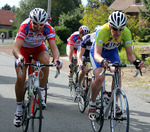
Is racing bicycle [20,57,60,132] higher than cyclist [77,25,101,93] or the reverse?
the reverse

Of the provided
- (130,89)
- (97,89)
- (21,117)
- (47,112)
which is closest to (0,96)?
(47,112)

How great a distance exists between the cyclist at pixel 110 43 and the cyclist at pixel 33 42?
2.28ft

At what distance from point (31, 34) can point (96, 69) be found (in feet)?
4.07

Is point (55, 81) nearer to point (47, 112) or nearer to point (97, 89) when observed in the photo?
point (47, 112)

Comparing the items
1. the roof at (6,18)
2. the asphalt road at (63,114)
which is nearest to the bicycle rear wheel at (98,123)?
the asphalt road at (63,114)

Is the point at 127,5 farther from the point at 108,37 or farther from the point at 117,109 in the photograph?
the point at 117,109

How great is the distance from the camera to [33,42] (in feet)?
16.5

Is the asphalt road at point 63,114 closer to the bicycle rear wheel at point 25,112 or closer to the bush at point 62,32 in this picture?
the bicycle rear wheel at point 25,112

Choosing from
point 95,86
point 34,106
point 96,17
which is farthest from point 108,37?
point 96,17

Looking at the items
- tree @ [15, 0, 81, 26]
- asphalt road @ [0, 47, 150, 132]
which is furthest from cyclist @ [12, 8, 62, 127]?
tree @ [15, 0, 81, 26]

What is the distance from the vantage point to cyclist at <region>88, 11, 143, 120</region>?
173 inches

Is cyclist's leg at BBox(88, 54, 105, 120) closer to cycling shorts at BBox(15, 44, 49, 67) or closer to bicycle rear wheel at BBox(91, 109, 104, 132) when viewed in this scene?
bicycle rear wheel at BBox(91, 109, 104, 132)

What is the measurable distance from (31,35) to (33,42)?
198mm

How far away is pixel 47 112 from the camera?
20.3 ft
